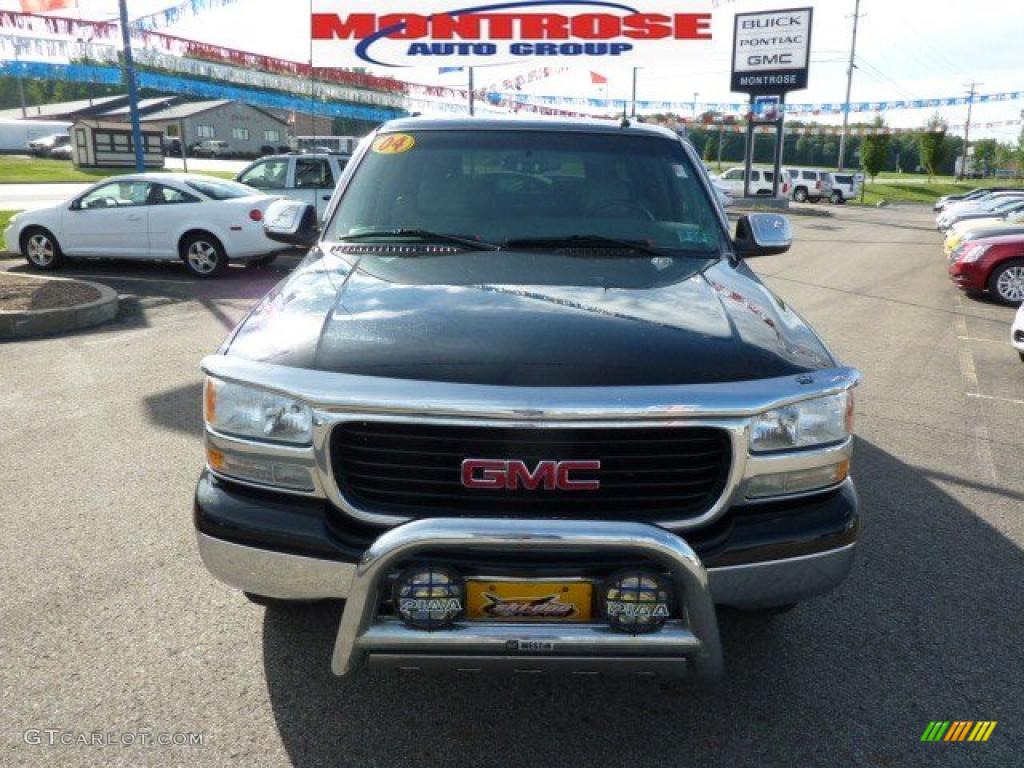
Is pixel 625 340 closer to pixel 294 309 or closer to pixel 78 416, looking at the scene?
pixel 294 309

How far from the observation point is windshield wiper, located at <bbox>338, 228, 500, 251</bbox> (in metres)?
3.39

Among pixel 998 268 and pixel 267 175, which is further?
pixel 267 175

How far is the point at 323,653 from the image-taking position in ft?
9.73

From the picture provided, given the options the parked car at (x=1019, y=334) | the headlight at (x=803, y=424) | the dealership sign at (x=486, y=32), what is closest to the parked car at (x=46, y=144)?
the dealership sign at (x=486, y=32)

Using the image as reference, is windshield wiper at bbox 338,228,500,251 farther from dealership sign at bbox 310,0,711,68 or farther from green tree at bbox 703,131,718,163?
green tree at bbox 703,131,718,163

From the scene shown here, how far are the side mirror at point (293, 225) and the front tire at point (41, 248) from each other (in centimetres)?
995

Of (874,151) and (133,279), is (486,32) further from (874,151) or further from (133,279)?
(874,151)

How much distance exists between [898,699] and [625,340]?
5.08ft

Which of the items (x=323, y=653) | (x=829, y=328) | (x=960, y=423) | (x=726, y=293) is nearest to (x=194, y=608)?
(x=323, y=653)

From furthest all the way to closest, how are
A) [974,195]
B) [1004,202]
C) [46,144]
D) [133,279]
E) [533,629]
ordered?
[46,144], [974,195], [1004,202], [133,279], [533,629]

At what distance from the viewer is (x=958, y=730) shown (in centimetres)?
265

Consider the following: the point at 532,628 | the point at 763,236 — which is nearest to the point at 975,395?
the point at 763,236

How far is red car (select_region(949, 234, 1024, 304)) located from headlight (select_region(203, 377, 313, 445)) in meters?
12.3
